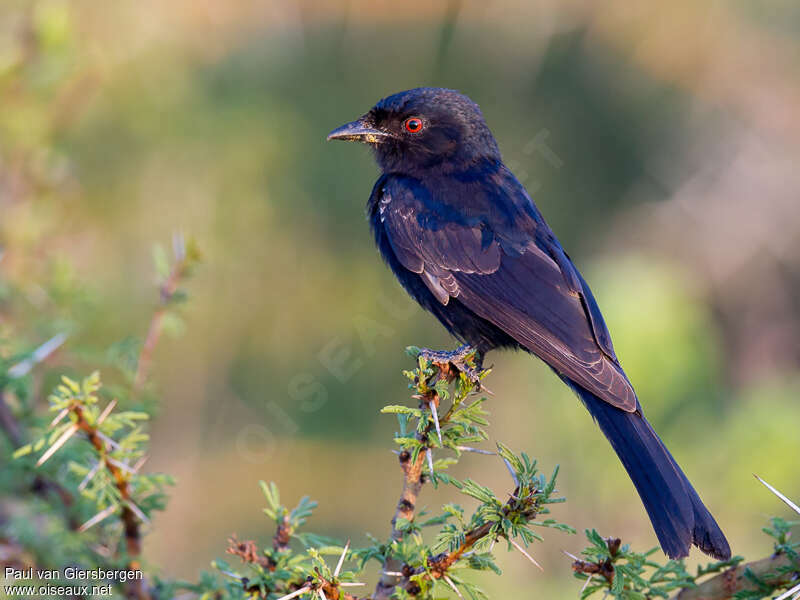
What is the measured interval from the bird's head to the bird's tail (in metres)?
1.25

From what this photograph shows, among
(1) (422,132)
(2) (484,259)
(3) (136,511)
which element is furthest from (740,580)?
(1) (422,132)

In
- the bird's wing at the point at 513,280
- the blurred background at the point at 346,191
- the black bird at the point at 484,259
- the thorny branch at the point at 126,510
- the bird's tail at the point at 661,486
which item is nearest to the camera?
the thorny branch at the point at 126,510

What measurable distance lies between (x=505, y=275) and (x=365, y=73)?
3.18m

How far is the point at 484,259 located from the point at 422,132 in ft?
2.50

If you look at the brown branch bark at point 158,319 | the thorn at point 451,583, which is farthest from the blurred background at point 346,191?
the thorn at point 451,583

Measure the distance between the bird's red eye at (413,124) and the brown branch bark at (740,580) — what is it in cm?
240

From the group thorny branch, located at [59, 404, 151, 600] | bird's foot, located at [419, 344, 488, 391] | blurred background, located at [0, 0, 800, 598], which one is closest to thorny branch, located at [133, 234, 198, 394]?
thorny branch, located at [59, 404, 151, 600]

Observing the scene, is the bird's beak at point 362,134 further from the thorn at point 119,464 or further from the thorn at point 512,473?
the thorn at point 512,473

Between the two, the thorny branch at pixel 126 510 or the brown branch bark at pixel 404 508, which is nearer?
the brown branch bark at pixel 404 508

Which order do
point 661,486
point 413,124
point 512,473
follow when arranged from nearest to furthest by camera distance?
point 512,473, point 661,486, point 413,124

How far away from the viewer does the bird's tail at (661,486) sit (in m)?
2.31

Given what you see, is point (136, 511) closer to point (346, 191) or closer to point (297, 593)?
point (297, 593)

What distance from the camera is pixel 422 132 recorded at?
381cm

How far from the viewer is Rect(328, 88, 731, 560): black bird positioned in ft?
9.54
